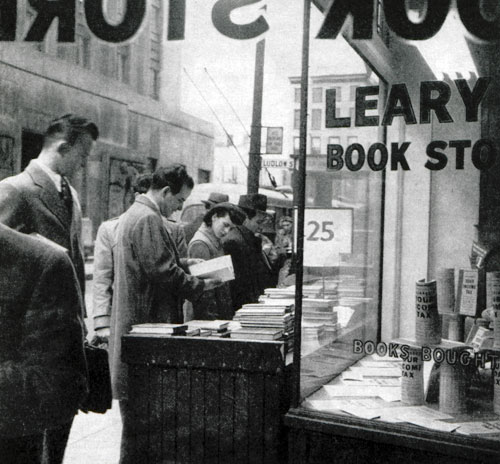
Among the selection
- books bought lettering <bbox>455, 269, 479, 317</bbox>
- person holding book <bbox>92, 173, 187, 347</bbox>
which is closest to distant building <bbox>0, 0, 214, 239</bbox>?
person holding book <bbox>92, 173, 187, 347</bbox>

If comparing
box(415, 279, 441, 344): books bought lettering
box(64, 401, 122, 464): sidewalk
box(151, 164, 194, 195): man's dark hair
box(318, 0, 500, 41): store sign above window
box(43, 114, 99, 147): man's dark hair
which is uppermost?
box(318, 0, 500, 41): store sign above window

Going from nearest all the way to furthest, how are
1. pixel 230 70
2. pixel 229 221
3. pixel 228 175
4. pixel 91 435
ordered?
pixel 230 70 → pixel 91 435 → pixel 229 221 → pixel 228 175

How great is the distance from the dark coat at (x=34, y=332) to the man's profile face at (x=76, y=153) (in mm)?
1374

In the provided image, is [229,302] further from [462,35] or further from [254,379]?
[462,35]

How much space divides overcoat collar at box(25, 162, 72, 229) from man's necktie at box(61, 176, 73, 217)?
35 millimetres

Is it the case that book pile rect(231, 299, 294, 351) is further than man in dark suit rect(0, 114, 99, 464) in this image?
No

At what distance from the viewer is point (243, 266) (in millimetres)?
5047

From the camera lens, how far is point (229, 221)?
5.01 meters

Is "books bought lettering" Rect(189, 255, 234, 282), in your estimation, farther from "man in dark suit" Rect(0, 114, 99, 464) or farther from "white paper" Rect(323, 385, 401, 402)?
"white paper" Rect(323, 385, 401, 402)

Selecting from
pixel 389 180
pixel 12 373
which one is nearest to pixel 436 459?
pixel 12 373

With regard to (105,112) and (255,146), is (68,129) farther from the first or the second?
(105,112)

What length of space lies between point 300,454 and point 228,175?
118 ft

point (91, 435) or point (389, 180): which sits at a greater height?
point (389, 180)

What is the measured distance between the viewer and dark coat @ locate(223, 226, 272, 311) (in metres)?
5.01
